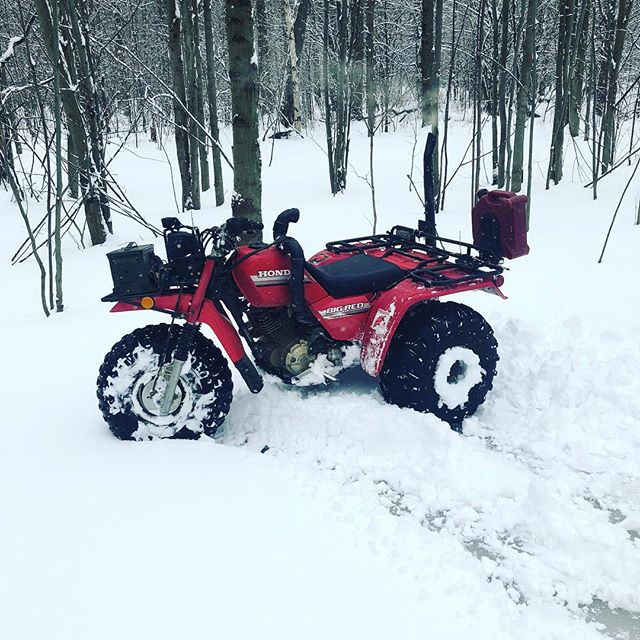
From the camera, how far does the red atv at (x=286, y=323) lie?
3.02 metres

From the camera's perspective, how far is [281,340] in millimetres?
3336

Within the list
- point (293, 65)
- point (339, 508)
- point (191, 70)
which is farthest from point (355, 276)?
point (293, 65)

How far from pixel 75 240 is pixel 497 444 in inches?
291

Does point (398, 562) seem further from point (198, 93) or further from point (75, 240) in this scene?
point (198, 93)

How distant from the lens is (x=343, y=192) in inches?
460

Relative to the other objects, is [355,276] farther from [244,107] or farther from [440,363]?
[244,107]

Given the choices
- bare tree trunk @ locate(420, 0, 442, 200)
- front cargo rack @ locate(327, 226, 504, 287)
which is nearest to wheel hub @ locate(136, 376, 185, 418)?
front cargo rack @ locate(327, 226, 504, 287)

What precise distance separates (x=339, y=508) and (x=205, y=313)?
1.22m

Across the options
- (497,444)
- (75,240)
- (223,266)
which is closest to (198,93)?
(75,240)

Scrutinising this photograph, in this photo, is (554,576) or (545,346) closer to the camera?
(554,576)

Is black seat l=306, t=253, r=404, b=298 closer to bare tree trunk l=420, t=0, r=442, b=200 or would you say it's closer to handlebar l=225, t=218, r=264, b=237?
handlebar l=225, t=218, r=264, b=237

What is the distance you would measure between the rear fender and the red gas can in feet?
5.31

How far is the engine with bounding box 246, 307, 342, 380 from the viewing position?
10.9ft

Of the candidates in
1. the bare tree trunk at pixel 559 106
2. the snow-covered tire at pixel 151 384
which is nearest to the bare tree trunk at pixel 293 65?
the bare tree trunk at pixel 559 106
